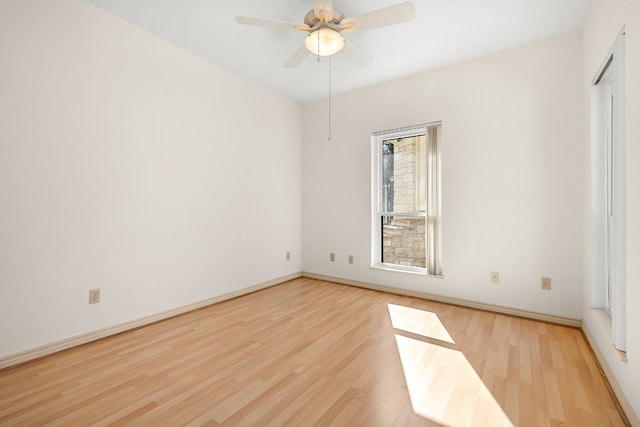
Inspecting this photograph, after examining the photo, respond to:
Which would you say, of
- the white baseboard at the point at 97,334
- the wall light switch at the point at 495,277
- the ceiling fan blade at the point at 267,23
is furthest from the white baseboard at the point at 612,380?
the white baseboard at the point at 97,334

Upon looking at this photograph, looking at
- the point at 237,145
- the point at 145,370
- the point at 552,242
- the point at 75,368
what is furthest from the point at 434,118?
the point at 75,368

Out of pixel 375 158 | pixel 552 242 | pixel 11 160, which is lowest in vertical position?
pixel 552 242

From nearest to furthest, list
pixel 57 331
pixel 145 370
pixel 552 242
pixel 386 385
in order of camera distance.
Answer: pixel 386 385, pixel 145 370, pixel 57 331, pixel 552 242

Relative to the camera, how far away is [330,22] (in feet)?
6.88

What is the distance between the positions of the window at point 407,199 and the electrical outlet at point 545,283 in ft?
3.08

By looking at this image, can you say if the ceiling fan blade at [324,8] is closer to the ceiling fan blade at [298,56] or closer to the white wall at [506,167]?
the ceiling fan blade at [298,56]

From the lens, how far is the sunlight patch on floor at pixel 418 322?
2449 mm

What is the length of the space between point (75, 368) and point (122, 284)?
71cm

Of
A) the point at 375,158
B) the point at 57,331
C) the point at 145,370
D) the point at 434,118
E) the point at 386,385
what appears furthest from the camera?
the point at 375,158

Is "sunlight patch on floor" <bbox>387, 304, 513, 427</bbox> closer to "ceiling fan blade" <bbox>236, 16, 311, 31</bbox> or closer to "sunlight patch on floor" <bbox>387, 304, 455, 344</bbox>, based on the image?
"sunlight patch on floor" <bbox>387, 304, 455, 344</bbox>

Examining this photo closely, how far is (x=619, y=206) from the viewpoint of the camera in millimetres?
1565

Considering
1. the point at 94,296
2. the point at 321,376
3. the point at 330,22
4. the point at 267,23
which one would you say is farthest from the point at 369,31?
the point at 94,296

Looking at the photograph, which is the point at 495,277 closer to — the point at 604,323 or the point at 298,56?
the point at 604,323

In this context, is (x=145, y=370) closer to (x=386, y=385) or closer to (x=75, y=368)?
(x=75, y=368)
